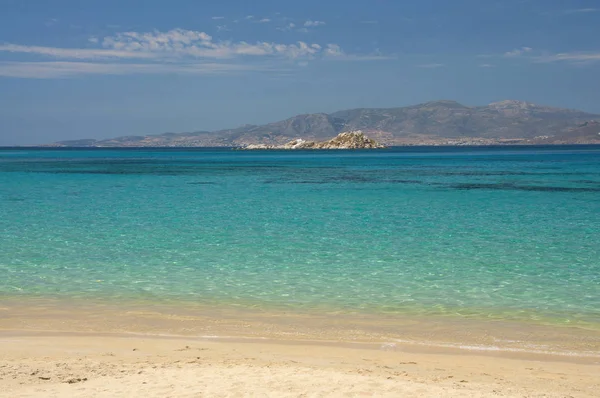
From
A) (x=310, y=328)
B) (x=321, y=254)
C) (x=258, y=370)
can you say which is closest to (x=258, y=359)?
(x=258, y=370)

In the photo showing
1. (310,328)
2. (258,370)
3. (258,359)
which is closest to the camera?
(258,370)

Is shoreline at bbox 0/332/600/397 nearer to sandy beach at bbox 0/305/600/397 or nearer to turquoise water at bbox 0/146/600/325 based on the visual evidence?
sandy beach at bbox 0/305/600/397

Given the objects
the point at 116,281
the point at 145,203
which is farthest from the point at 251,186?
the point at 116,281

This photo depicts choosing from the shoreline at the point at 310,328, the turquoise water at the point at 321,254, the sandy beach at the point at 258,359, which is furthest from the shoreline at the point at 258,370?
the turquoise water at the point at 321,254

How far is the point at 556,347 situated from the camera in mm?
10312

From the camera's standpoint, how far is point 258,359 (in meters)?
9.55

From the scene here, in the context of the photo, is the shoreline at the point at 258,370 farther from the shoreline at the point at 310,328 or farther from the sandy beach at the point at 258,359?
the shoreline at the point at 310,328

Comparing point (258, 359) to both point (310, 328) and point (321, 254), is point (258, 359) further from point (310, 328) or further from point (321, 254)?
point (321, 254)

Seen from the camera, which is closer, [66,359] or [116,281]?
[66,359]

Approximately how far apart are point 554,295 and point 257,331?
6.65 metres

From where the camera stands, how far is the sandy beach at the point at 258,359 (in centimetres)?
798

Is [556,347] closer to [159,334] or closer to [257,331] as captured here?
[257,331]

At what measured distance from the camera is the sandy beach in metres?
7.98

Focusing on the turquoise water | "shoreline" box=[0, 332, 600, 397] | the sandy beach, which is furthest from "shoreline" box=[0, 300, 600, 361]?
the turquoise water
